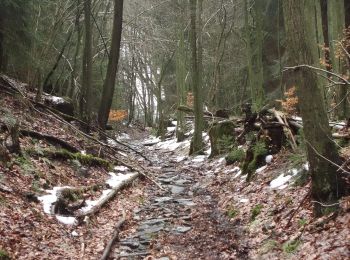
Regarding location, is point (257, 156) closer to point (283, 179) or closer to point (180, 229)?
point (283, 179)

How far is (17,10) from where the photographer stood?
1357 cm

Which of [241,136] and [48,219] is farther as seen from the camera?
[241,136]

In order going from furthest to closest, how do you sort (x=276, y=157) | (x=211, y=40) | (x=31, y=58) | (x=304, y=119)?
(x=211, y=40) → (x=31, y=58) → (x=276, y=157) → (x=304, y=119)

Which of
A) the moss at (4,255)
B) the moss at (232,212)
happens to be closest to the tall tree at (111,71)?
→ the moss at (232,212)

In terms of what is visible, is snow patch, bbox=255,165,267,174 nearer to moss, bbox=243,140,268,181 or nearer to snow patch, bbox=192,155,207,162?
moss, bbox=243,140,268,181

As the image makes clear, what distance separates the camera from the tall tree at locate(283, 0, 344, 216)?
21.6ft

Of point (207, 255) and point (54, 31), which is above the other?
point (54, 31)

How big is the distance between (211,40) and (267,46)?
534 cm

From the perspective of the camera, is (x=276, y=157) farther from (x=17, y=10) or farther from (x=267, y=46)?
(x=267, y=46)

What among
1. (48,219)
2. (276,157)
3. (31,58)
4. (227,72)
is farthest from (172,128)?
(48,219)

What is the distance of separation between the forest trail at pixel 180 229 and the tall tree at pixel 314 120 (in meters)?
1.66

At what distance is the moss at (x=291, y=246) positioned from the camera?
6211 millimetres

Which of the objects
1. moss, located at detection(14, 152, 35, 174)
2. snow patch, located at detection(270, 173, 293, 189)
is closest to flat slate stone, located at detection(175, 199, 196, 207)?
snow patch, located at detection(270, 173, 293, 189)

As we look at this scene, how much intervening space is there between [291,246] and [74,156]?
738 centimetres
